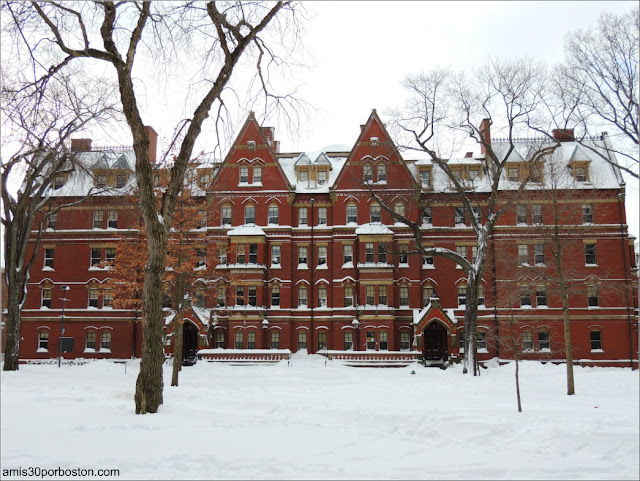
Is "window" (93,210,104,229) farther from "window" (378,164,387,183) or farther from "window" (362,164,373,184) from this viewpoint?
"window" (378,164,387,183)

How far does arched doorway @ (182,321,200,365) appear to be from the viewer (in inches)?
1677

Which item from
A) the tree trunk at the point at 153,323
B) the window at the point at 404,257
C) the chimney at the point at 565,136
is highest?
the chimney at the point at 565,136

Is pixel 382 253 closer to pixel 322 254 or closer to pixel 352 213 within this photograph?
pixel 352 213

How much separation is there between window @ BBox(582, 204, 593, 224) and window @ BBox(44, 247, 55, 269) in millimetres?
42017

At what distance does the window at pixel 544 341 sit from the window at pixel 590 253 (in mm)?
6380

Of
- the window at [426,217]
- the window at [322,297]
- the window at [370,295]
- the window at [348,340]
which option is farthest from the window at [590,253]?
the window at [322,297]

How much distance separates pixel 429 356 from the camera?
4184 centimetres

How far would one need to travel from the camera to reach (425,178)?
4506 cm

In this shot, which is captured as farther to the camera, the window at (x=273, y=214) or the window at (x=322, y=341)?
the window at (x=273, y=214)

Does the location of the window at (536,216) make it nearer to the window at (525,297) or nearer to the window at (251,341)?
the window at (525,297)

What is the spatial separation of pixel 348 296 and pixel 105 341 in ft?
63.9

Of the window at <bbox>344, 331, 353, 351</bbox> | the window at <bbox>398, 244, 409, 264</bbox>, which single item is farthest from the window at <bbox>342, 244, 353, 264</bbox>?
the window at <bbox>344, 331, 353, 351</bbox>

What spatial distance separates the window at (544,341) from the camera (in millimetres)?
40750

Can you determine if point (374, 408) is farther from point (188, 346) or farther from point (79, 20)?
point (188, 346)
